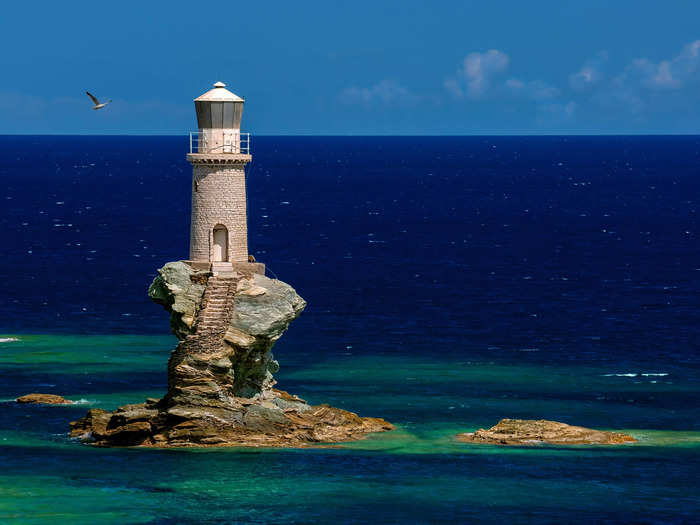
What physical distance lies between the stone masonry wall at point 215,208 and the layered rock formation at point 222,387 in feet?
4.66

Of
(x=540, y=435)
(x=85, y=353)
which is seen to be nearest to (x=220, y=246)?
(x=540, y=435)

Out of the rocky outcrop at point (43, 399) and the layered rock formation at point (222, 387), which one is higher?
the layered rock formation at point (222, 387)

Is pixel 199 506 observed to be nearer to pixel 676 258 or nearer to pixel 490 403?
pixel 490 403

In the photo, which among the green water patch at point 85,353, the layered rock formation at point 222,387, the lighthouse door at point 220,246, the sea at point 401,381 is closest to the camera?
the sea at point 401,381

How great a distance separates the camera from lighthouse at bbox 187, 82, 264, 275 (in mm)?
76812

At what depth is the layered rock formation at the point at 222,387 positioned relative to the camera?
72.4 metres

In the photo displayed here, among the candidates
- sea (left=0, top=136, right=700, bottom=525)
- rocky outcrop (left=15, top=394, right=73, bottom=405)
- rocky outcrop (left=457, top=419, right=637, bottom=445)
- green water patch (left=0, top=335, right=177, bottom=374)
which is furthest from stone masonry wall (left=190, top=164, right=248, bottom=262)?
green water patch (left=0, top=335, right=177, bottom=374)

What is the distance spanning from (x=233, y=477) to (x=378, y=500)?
24.3 feet

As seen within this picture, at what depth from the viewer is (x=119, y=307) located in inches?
4966
